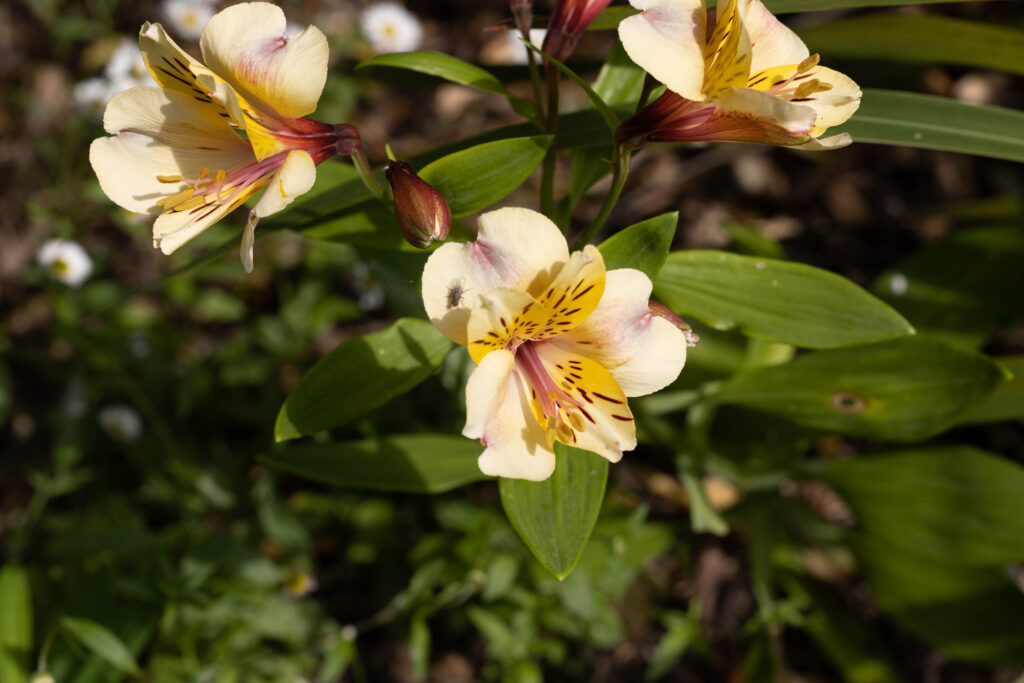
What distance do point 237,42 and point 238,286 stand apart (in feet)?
6.86

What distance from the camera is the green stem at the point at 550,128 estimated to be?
1.42 meters

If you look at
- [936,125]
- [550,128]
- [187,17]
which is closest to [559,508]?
[550,128]

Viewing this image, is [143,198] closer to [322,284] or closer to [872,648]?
[322,284]

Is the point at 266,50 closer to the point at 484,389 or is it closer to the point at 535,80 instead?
the point at 535,80

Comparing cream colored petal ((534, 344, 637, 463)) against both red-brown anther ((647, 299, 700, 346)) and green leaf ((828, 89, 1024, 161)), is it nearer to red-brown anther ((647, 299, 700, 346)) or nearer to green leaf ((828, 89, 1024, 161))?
red-brown anther ((647, 299, 700, 346))

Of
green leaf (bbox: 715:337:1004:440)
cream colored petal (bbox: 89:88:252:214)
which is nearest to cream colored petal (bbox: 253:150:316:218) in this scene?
cream colored petal (bbox: 89:88:252:214)

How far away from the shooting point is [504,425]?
123cm

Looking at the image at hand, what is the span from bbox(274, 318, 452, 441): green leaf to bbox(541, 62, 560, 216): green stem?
1.17 ft

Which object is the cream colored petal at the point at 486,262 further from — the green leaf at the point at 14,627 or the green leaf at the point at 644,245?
the green leaf at the point at 14,627

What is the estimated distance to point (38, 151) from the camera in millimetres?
3375

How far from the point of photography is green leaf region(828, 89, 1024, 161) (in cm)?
169

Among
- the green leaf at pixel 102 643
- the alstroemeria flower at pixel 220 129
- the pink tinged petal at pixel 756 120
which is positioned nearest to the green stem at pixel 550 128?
the pink tinged petal at pixel 756 120

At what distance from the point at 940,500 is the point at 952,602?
338mm

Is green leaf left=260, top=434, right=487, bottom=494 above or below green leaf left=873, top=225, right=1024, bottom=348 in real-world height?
above
